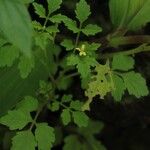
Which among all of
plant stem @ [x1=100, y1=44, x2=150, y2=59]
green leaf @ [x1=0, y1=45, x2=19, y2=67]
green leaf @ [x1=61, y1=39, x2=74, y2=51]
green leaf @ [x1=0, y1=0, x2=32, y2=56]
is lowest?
plant stem @ [x1=100, y1=44, x2=150, y2=59]

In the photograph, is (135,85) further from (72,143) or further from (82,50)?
(72,143)

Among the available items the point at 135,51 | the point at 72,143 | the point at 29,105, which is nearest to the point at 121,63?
the point at 135,51

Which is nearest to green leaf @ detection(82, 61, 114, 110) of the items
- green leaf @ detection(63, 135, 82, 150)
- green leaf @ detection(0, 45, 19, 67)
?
green leaf @ detection(0, 45, 19, 67)

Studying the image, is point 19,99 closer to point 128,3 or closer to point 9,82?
point 9,82

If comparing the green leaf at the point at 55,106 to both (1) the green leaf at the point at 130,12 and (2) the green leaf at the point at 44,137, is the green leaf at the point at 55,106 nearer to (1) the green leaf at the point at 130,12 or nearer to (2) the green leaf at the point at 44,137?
(2) the green leaf at the point at 44,137

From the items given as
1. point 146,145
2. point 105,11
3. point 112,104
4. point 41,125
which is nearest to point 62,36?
point 105,11

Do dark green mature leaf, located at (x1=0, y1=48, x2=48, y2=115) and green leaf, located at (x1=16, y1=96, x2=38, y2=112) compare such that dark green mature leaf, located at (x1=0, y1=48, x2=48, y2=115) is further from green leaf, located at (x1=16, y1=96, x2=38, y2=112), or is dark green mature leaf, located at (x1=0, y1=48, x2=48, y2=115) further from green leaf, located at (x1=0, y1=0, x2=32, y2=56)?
green leaf, located at (x1=0, y1=0, x2=32, y2=56)

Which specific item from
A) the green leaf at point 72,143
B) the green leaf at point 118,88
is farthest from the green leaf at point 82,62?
the green leaf at point 72,143
